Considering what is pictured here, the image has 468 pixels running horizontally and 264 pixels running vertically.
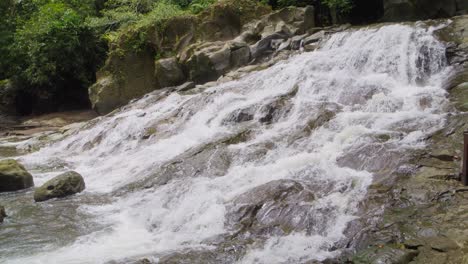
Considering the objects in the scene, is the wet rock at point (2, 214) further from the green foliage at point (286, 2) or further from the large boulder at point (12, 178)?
the green foliage at point (286, 2)

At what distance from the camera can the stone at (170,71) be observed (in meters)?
18.0

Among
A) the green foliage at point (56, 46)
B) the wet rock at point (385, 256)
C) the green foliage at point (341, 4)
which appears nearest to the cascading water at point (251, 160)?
the wet rock at point (385, 256)

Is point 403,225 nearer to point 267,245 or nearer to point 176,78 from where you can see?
point 267,245

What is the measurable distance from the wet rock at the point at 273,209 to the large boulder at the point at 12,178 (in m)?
5.63

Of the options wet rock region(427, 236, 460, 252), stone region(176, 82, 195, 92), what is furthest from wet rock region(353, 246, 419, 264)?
stone region(176, 82, 195, 92)

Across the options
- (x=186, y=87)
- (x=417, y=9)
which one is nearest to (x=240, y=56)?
(x=186, y=87)

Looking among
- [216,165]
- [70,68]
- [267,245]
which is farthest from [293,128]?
[70,68]

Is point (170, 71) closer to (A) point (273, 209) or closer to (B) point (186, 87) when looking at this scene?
(B) point (186, 87)

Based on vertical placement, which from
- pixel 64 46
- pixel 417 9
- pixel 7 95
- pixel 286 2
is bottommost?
pixel 7 95

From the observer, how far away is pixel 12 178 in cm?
1012

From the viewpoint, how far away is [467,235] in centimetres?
527

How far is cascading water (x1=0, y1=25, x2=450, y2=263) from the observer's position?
6.36 metres

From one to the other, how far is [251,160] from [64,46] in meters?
16.5

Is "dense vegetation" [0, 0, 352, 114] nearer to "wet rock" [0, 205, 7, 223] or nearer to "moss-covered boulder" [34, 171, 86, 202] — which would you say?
"moss-covered boulder" [34, 171, 86, 202]
